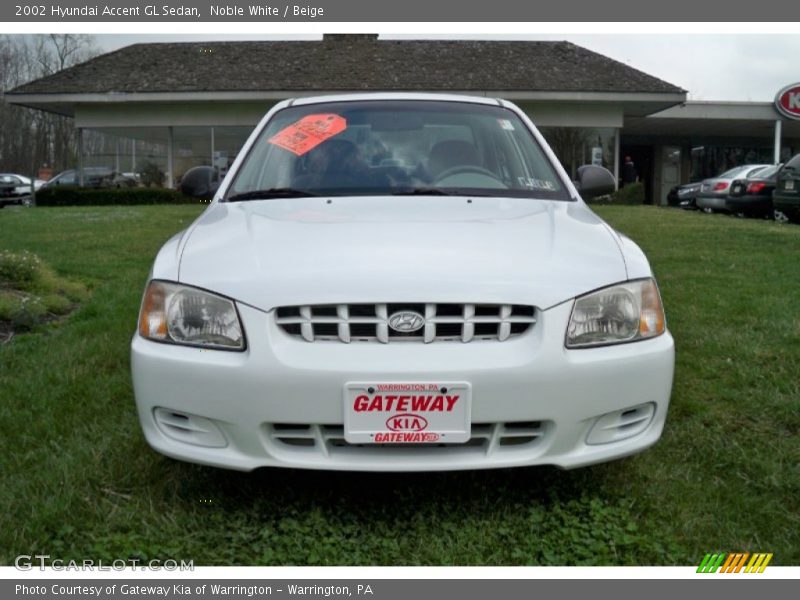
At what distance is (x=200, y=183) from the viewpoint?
13.6 feet

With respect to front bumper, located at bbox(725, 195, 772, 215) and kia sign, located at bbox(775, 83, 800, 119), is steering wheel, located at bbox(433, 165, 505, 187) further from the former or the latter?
kia sign, located at bbox(775, 83, 800, 119)

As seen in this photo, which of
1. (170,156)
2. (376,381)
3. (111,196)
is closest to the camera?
(376,381)

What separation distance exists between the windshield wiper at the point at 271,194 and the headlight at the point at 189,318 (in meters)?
0.90

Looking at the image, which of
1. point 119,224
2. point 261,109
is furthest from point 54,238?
point 261,109

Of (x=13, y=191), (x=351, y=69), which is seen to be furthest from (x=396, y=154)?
(x=13, y=191)

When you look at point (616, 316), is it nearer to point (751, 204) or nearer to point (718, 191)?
point (751, 204)

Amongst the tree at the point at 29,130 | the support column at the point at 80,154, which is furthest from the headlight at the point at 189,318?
the tree at the point at 29,130

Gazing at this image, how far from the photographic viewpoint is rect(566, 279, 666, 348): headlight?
2521 mm

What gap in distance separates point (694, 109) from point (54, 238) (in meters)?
25.4

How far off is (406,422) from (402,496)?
0.54 metres

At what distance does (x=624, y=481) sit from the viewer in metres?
2.97

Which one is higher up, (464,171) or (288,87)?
(464,171)

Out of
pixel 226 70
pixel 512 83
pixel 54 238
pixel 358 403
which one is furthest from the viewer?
pixel 226 70

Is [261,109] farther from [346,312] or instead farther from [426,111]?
[346,312]
